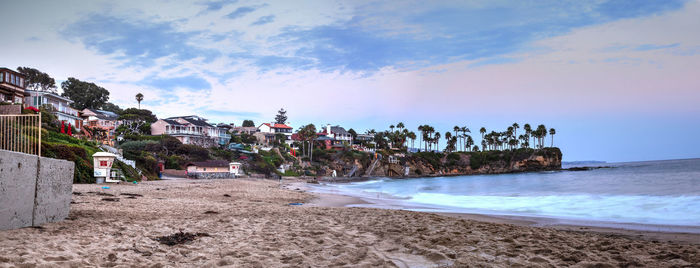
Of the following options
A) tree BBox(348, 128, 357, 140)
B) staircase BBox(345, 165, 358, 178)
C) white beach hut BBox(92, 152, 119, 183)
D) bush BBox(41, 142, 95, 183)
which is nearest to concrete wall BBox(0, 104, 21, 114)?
bush BBox(41, 142, 95, 183)

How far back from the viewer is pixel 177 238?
23.7 ft

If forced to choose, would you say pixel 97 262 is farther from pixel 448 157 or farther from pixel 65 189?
pixel 448 157

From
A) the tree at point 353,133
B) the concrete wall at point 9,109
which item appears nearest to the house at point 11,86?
the concrete wall at point 9,109

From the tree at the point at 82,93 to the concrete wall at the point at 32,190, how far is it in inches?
3905

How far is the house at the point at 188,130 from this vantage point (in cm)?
8131

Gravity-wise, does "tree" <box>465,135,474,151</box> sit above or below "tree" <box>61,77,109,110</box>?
below

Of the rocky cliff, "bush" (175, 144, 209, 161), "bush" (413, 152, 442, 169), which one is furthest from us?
"bush" (413, 152, 442, 169)

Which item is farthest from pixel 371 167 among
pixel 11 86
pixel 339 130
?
pixel 11 86

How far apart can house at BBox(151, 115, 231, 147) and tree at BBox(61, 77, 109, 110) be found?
23420mm

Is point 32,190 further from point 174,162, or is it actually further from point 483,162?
point 483,162

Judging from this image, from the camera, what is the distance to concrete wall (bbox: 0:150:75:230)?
20.1ft

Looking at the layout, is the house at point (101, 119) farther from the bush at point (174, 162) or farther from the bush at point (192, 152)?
the bush at point (174, 162)

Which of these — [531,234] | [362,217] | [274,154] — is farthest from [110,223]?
[274,154]

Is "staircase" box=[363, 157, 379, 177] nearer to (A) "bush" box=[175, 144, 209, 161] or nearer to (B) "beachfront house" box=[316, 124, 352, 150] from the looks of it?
(B) "beachfront house" box=[316, 124, 352, 150]
